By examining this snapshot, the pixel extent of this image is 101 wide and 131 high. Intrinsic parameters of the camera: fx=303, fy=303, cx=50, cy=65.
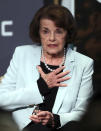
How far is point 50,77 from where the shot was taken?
154 centimetres

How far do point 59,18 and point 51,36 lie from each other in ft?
0.35

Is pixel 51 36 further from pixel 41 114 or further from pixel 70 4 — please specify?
pixel 70 4

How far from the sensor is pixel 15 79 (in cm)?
166

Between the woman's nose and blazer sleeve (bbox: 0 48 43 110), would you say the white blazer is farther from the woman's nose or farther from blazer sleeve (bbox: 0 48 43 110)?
the woman's nose

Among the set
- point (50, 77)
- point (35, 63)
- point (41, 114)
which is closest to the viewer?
point (41, 114)

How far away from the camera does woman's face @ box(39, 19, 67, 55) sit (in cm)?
163

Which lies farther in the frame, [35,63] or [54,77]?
[35,63]

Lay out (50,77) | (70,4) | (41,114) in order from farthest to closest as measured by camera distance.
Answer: (70,4), (50,77), (41,114)

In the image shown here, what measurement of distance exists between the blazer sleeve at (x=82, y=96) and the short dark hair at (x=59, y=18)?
0.65 feet

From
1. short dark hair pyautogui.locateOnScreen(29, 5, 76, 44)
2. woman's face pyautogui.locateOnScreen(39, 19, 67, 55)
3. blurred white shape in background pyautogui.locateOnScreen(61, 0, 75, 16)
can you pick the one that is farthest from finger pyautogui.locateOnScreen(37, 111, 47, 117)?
blurred white shape in background pyautogui.locateOnScreen(61, 0, 75, 16)

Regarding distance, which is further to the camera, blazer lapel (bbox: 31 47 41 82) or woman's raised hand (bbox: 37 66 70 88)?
blazer lapel (bbox: 31 47 41 82)

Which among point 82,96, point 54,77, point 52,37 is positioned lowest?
point 82,96

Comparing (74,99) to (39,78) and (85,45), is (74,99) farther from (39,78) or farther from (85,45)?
(85,45)

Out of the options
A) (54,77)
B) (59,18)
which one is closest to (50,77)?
(54,77)
